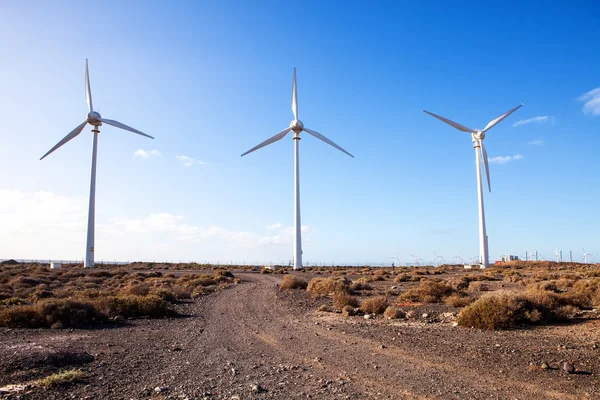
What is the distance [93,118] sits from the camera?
80.2m

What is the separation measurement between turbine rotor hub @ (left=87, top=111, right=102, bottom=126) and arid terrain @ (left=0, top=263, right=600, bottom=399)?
6927 centimetres

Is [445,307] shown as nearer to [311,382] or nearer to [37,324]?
[311,382]

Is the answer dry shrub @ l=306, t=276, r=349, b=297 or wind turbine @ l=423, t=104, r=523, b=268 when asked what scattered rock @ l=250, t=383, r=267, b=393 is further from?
wind turbine @ l=423, t=104, r=523, b=268

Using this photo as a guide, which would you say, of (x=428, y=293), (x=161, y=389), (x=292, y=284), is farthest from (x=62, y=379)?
(x=292, y=284)

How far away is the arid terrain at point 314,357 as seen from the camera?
954cm

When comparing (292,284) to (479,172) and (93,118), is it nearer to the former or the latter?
(479,172)

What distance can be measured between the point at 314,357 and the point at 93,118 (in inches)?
3171

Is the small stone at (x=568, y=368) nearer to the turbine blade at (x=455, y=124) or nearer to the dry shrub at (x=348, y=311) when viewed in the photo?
the dry shrub at (x=348, y=311)

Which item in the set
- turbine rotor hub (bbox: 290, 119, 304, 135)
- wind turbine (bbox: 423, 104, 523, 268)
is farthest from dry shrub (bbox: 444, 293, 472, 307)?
turbine rotor hub (bbox: 290, 119, 304, 135)

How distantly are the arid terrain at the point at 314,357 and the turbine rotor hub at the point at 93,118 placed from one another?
6927cm

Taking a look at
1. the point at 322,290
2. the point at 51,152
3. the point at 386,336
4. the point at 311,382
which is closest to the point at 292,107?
the point at 51,152

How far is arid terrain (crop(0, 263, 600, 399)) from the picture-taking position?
376 inches

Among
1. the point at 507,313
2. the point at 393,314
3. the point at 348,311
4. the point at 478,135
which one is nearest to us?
the point at 507,313

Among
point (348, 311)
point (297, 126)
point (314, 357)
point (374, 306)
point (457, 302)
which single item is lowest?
point (314, 357)
